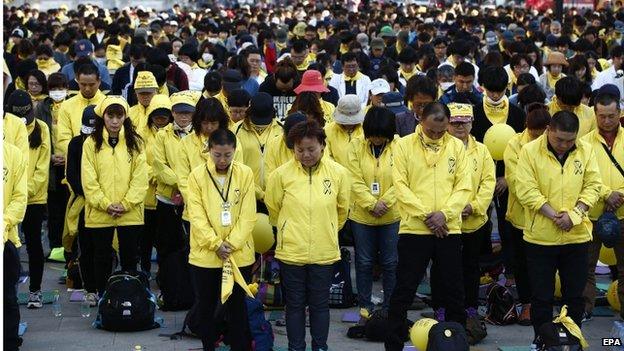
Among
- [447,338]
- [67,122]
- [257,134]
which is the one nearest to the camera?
[447,338]

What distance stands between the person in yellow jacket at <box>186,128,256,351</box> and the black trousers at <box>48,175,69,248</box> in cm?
376

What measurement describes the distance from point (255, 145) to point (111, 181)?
123 centimetres

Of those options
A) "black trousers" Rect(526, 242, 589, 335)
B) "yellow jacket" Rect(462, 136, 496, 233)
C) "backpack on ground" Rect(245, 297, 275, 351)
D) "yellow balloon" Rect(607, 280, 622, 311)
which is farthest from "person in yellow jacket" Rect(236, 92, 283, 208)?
"yellow balloon" Rect(607, 280, 622, 311)

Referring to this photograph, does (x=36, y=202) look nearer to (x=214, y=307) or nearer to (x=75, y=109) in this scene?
(x=75, y=109)

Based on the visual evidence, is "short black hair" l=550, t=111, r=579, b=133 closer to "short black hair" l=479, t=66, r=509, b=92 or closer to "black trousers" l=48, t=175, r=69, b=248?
"short black hair" l=479, t=66, r=509, b=92

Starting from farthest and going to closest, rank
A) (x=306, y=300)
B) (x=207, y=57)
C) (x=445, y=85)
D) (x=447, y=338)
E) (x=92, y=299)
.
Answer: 1. (x=207, y=57)
2. (x=445, y=85)
3. (x=92, y=299)
4. (x=306, y=300)
5. (x=447, y=338)

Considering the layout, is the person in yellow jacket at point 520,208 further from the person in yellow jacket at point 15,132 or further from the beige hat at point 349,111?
the person in yellow jacket at point 15,132

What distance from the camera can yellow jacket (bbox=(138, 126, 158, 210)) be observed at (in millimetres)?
11227

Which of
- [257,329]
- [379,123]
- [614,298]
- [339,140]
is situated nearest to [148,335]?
[257,329]

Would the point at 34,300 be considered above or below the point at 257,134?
below

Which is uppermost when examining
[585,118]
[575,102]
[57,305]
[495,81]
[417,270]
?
[495,81]

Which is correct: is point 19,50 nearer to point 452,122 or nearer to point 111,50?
point 111,50

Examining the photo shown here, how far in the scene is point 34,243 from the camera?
436 inches

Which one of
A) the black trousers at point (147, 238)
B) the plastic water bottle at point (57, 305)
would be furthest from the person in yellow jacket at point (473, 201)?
the plastic water bottle at point (57, 305)
